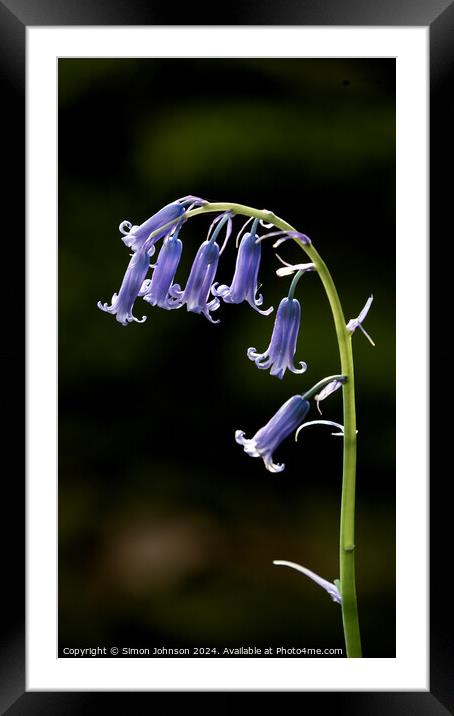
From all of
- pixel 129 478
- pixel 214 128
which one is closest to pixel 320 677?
pixel 129 478

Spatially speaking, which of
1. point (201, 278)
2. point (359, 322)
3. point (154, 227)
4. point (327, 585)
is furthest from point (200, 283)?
point (327, 585)

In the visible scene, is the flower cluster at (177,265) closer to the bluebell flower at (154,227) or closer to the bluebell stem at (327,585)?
the bluebell flower at (154,227)

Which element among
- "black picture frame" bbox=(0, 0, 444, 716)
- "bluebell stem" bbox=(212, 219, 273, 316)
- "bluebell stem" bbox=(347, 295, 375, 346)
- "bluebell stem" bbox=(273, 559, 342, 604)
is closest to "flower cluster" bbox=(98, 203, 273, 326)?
"bluebell stem" bbox=(212, 219, 273, 316)

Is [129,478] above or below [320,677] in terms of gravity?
above

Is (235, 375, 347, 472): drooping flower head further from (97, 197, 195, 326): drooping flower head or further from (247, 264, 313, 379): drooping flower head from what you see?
(97, 197, 195, 326): drooping flower head
